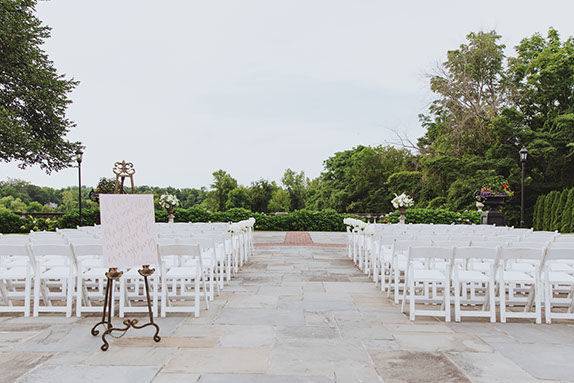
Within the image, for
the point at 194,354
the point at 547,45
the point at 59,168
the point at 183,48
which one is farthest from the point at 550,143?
the point at 194,354

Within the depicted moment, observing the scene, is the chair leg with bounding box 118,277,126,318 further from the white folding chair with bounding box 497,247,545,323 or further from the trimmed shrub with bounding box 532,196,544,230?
the trimmed shrub with bounding box 532,196,544,230

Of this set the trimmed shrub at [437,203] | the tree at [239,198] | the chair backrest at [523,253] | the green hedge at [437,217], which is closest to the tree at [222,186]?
the tree at [239,198]

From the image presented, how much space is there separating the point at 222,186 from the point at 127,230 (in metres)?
34.8

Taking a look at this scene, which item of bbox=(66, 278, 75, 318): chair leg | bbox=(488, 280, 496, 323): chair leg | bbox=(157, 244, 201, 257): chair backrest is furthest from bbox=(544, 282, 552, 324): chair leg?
bbox=(66, 278, 75, 318): chair leg

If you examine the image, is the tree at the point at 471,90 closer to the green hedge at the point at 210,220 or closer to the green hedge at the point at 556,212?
the green hedge at the point at 556,212

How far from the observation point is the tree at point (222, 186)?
39906mm

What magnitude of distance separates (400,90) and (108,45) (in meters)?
18.8

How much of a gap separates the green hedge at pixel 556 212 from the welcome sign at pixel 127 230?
22.1m

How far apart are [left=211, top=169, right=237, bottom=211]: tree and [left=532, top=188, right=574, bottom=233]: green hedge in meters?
21.0

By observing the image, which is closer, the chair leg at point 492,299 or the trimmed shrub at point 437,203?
the chair leg at point 492,299

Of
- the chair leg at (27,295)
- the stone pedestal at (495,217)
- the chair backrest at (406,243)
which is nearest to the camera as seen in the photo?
the chair leg at (27,295)

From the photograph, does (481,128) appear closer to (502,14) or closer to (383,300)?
(502,14)

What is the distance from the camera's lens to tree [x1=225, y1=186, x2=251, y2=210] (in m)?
38.3

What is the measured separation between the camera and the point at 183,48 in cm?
1783
